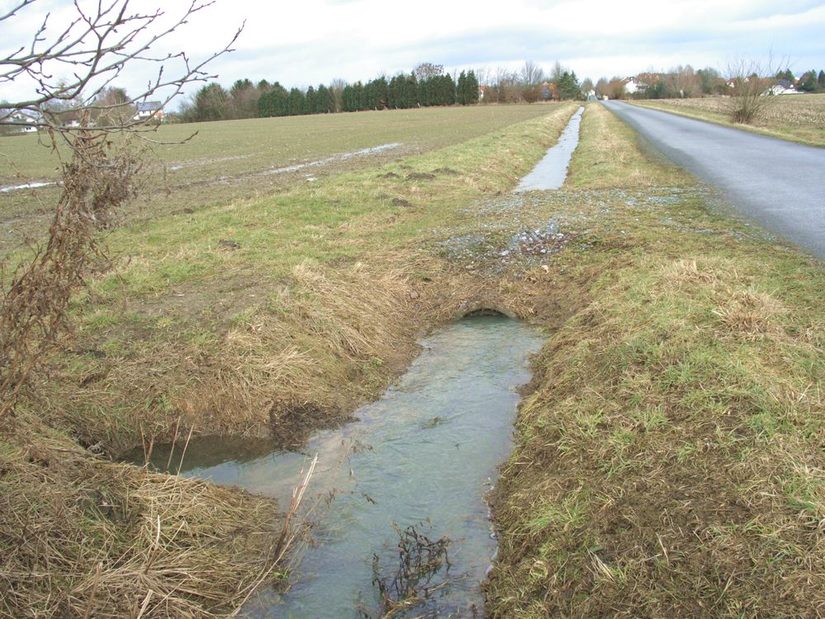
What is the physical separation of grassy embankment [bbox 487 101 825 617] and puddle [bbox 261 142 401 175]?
19733 mm

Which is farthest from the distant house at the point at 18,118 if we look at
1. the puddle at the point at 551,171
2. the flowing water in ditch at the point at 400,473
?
the puddle at the point at 551,171

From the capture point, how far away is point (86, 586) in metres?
3.95

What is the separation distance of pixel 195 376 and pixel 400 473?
280 centimetres

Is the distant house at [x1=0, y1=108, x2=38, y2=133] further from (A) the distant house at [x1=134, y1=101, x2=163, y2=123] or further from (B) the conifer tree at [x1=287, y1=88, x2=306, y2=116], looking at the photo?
(B) the conifer tree at [x1=287, y1=88, x2=306, y2=116]

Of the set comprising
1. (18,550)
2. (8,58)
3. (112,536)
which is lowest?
(112,536)

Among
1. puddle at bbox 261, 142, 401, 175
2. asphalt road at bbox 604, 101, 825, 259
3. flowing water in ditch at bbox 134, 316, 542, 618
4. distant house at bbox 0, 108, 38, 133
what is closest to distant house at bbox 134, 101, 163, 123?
distant house at bbox 0, 108, 38, 133

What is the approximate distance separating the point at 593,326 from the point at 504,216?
20.4ft

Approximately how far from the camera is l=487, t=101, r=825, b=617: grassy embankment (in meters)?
3.70

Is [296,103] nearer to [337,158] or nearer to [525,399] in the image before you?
[337,158]

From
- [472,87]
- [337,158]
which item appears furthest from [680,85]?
[337,158]

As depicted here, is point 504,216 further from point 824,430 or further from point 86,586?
point 86,586

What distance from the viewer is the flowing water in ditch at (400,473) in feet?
15.1

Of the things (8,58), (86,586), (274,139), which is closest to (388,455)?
(86,586)

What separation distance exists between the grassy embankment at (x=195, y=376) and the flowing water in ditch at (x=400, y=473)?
37 cm
